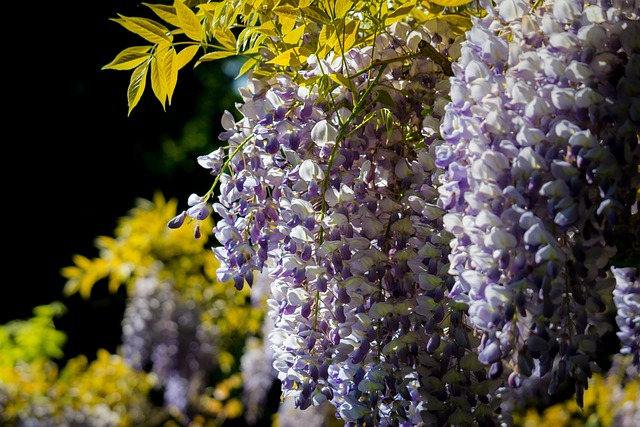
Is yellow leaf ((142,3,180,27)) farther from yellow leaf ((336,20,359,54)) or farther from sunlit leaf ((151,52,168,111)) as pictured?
yellow leaf ((336,20,359,54))

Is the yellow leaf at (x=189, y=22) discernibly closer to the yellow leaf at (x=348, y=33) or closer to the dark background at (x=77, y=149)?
the yellow leaf at (x=348, y=33)

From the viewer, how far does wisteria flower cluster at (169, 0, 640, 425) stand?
28.7 inches

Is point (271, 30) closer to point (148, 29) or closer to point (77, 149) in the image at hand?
point (148, 29)

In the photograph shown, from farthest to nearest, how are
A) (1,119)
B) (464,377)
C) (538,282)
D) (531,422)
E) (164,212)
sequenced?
(1,119) < (531,422) < (164,212) < (464,377) < (538,282)

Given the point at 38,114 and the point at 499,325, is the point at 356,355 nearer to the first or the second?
the point at 499,325

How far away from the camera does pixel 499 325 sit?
73 cm

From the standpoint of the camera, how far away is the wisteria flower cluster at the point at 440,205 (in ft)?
2.39

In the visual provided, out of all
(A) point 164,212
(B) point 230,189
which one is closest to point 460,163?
(B) point 230,189

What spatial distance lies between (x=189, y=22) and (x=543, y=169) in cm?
51

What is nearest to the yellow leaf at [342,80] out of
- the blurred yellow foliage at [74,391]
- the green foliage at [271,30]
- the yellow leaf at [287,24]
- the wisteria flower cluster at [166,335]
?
the green foliage at [271,30]

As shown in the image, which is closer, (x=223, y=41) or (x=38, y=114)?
(x=223, y=41)

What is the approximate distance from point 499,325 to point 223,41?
0.53 metres

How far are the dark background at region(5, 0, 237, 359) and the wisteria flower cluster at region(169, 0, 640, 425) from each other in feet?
23.8

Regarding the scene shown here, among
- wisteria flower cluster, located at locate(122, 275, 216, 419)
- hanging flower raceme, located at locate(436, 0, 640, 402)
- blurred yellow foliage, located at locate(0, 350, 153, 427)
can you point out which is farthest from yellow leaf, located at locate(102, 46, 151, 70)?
blurred yellow foliage, located at locate(0, 350, 153, 427)
